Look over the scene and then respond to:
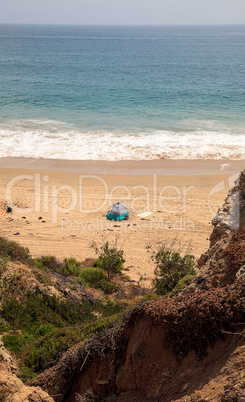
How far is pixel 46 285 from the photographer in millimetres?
9477

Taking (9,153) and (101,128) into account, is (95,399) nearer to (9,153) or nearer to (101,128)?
(9,153)

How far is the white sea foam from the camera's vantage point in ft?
86.0

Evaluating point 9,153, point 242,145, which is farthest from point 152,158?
point 9,153

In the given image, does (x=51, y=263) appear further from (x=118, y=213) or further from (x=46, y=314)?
(x=118, y=213)

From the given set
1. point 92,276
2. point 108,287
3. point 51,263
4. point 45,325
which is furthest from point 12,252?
point 108,287

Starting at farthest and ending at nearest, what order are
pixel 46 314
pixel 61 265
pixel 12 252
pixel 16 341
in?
pixel 61 265 < pixel 12 252 < pixel 46 314 < pixel 16 341

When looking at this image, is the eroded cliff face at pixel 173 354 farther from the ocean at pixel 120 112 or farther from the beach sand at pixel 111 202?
the ocean at pixel 120 112

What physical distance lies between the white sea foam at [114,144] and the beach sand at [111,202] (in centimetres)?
137

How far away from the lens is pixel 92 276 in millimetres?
12047

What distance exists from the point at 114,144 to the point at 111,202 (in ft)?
33.5

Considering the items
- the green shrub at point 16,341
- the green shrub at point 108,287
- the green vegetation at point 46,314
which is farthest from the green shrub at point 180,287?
the green shrub at point 108,287

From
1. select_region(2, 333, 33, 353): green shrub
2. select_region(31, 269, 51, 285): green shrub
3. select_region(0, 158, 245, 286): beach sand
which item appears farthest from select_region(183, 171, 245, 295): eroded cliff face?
select_region(0, 158, 245, 286): beach sand

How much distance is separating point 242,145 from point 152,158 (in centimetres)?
784

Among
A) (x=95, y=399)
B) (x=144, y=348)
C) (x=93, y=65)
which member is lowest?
(x=95, y=399)
